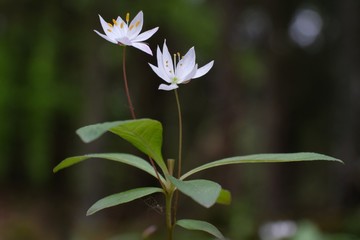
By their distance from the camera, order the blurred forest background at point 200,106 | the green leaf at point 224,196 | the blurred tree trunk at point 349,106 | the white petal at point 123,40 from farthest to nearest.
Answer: the blurred tree trunk at point 349,106, the blurred forest background at point 200,106, the green leaf at point 224,196, the white petal at point 123,40

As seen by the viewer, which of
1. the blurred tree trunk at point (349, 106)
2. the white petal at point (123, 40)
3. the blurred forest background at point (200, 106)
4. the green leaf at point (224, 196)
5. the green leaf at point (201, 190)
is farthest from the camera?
the blurred tree trunk at point (349, 106)

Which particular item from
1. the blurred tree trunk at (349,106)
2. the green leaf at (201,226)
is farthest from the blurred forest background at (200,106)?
the green leaf at (201,226)

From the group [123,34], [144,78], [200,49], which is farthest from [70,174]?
[123,34]

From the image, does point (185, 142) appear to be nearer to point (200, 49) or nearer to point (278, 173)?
point (200, 49)

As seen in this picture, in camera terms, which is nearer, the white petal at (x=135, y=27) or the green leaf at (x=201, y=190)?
the green leaf at (x=201, y=190)

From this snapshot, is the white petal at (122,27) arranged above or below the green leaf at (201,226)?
above

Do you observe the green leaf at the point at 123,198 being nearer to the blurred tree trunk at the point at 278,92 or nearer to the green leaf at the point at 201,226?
the green leaf at the point at 201,226
